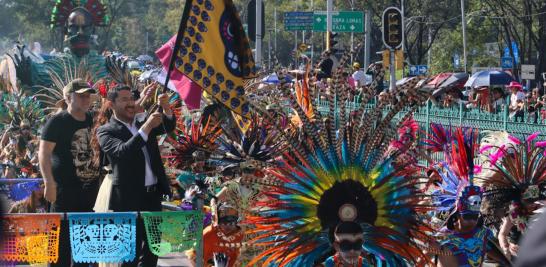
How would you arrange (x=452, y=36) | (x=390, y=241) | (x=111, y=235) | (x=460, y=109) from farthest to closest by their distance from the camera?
(x=452, y=36) → (x=460, y=109) → (x=111, y=235) → (x=390, y=241)

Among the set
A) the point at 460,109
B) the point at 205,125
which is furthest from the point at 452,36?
the point at 205,125

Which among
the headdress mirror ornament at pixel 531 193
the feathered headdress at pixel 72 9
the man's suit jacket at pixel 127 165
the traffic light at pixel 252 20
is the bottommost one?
the headdress mirror ornament at pixel 531 193

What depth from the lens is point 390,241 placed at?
644 cm

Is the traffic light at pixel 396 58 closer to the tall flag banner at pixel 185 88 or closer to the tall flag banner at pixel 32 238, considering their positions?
the tall flag banner at pixel 185 88

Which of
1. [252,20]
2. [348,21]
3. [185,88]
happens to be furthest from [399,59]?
[185,88]

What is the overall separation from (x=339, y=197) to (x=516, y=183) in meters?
2.89

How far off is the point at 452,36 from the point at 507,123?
40.5 m

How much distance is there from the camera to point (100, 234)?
7172 mm

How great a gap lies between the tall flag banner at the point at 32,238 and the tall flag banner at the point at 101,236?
14cm

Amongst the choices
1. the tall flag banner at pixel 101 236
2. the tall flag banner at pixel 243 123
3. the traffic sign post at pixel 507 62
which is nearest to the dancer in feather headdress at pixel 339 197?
the tall flag banner at pixel 101 236

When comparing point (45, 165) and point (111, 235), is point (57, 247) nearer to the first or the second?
point (111, 235)

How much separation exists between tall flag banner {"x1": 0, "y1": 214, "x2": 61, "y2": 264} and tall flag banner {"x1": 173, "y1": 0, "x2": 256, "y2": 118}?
1.45m

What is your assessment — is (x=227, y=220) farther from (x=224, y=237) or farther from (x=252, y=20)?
(x=252, y=20)

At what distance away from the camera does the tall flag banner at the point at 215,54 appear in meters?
7.82
